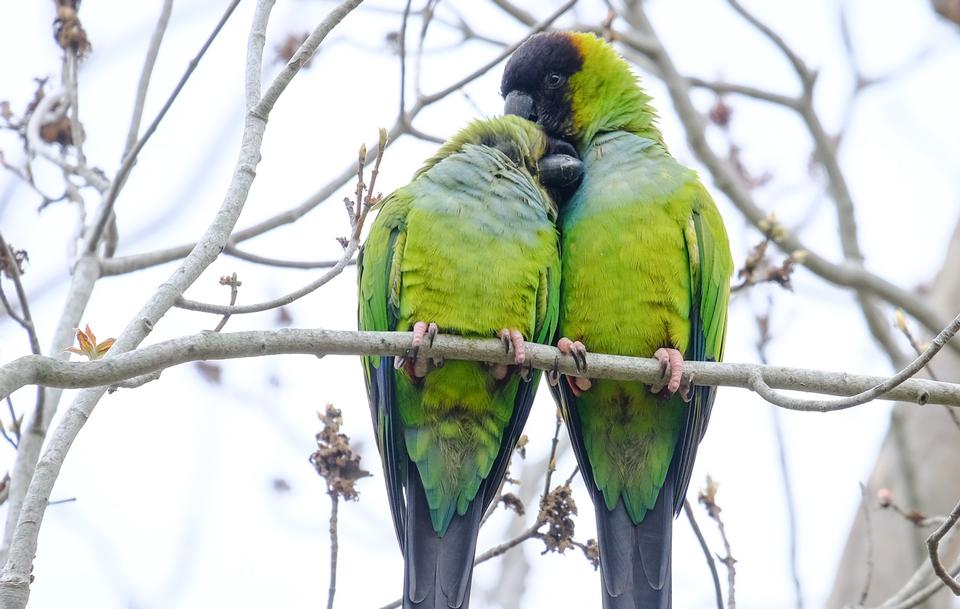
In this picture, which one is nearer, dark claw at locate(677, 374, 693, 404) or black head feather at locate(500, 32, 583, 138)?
dark claw at locate(677, 374, 693, 404)

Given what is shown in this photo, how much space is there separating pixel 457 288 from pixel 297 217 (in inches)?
41.8

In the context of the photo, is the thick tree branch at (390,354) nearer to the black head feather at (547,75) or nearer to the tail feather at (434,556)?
the tail feather at (434,556)

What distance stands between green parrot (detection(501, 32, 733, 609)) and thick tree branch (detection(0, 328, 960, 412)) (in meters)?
A: 0.44

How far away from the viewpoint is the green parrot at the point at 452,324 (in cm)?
443

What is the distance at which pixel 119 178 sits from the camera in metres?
4.37

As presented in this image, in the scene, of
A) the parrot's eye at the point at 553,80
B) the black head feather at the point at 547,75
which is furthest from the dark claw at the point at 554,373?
the parrot's eye at the point at 553,80

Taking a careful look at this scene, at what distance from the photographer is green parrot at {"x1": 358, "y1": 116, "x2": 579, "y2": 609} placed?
4.43 meters

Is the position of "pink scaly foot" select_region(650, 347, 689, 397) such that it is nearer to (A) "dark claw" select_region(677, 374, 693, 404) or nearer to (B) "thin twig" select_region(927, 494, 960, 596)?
(A) "dark claw" select_region(677, 374, 693, 404)

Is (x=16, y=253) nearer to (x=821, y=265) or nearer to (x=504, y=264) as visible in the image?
(x=504, y=264)

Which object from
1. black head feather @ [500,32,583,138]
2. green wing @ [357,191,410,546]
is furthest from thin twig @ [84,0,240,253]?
black head feather @ [500,32,583,138]

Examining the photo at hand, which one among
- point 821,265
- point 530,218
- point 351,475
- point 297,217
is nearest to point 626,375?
point 530,218

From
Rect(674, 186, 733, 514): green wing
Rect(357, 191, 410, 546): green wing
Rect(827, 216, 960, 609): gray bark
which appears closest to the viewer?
Rect(357, 191, 410, 546): green wing

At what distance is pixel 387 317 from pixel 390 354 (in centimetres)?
81

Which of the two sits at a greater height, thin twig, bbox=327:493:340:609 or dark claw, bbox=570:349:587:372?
dark claw, bbox=570:349:587:372
